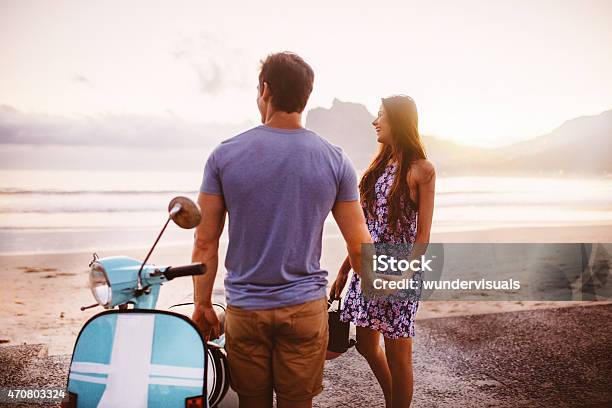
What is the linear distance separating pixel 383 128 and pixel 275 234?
1.39 metres

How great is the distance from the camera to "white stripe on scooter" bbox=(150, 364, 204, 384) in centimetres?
192

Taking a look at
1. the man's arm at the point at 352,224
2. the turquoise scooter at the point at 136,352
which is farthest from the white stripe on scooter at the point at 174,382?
the man's arm at the point at 352,224

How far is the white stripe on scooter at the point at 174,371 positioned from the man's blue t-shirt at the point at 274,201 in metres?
0.31

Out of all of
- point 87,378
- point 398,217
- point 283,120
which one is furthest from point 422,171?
point 87,378

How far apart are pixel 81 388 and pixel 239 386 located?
0.57m

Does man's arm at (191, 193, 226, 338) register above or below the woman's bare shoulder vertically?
below

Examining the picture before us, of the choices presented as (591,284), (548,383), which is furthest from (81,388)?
(591,284)

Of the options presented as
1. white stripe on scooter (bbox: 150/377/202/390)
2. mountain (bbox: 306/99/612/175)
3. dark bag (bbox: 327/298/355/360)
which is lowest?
dark bag (bbox: 327/298/355/360)

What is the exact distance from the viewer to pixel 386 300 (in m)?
3.16

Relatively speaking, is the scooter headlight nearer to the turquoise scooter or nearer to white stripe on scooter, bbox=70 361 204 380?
the turquoise scooter

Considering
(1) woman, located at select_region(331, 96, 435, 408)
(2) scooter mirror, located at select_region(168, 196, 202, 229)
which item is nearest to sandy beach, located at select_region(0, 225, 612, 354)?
(1) woman, located at select_region(331, 96, 435, 408)

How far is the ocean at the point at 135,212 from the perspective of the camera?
13578mm

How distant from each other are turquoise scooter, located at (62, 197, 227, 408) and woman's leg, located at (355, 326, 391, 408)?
1498mm

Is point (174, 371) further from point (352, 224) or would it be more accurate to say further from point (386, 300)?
point (386, 300)
